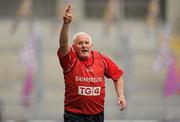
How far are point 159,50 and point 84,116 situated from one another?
47.6 ft

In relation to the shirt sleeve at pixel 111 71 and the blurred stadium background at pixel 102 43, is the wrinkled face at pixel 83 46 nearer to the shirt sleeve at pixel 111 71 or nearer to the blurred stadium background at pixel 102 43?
the shirt sleeve at pixel 111 71

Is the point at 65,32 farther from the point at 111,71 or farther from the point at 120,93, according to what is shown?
the point at 120,93

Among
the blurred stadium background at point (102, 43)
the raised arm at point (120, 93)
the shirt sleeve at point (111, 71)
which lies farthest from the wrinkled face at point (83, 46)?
the blurred stadium background at point (102, 43)

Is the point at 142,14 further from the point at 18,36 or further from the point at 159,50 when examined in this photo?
the point at 18,36

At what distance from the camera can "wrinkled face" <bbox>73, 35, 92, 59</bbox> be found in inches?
264

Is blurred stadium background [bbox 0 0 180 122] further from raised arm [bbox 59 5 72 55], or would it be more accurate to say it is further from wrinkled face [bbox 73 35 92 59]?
raised arm [bbox 59 5 72 55]

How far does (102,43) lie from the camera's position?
71.8 ft

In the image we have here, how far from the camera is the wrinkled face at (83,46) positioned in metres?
6.70

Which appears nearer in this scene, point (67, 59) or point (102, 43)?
point (67, 59)

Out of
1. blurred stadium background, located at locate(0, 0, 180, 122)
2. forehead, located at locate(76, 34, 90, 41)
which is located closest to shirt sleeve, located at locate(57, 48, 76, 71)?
forehead, located at locate(76, 34, 90, 41)

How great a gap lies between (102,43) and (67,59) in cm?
1521

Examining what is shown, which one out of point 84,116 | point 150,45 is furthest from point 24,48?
point 84,116

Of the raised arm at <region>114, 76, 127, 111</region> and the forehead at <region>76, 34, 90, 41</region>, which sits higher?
the forehead at <region>76, 34, 90, 41</region>

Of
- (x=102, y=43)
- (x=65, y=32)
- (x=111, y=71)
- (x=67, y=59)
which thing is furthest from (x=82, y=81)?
(x=102, y=43)
